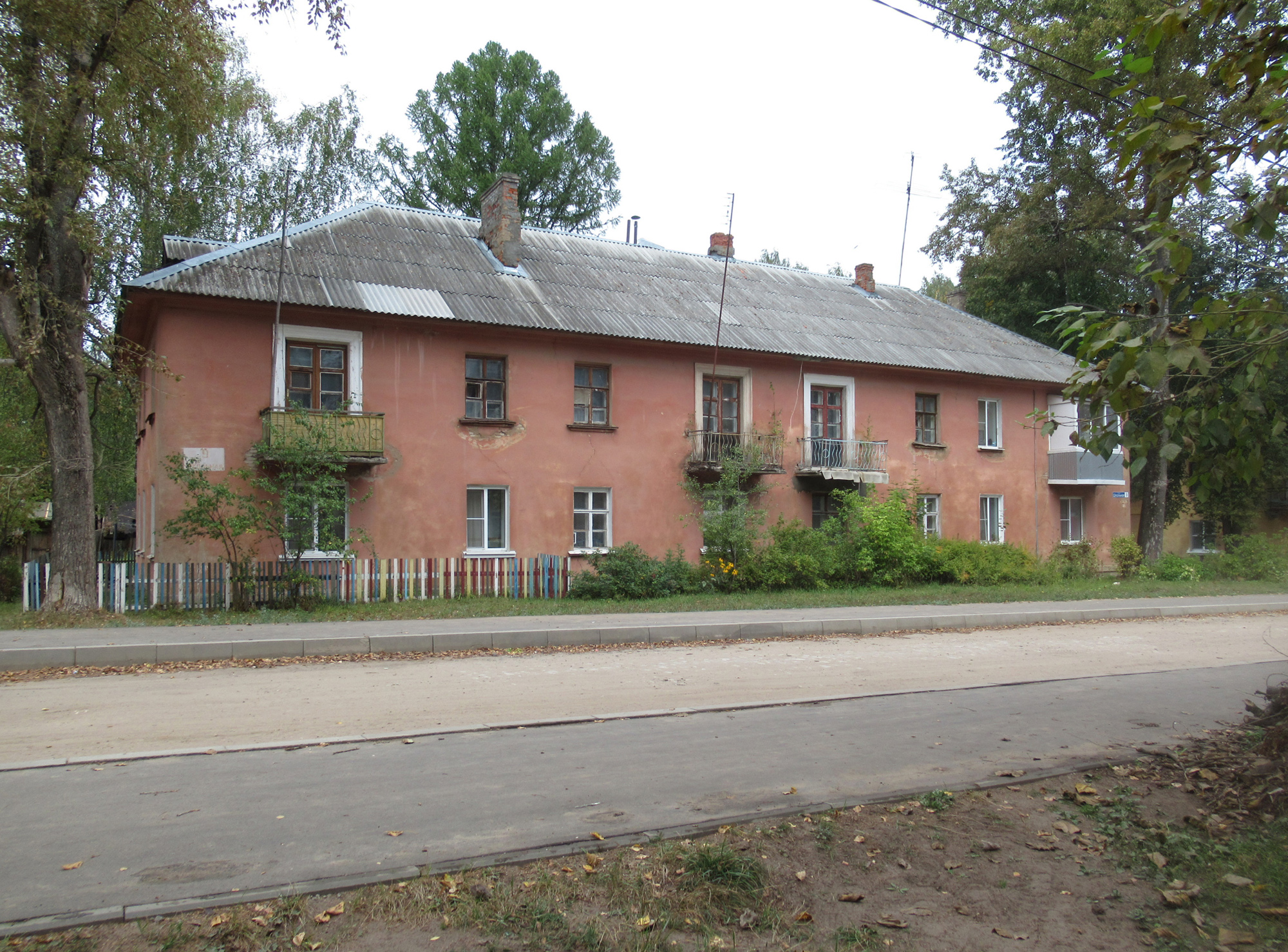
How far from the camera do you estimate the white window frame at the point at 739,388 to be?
2220 cm

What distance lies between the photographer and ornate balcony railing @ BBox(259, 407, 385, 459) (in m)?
16.4

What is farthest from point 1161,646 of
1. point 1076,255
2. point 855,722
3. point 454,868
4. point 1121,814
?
point 1076,255

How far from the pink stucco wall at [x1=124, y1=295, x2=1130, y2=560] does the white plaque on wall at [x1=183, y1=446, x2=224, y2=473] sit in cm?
10

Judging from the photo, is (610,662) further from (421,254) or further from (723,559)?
(421,254)

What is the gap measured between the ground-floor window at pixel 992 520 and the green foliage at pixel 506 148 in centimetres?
1942

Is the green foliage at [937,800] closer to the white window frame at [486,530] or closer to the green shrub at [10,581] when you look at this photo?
the white window frame at [486,530]

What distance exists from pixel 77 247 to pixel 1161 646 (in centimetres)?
1700

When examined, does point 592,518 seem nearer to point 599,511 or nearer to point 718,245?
point 599,511

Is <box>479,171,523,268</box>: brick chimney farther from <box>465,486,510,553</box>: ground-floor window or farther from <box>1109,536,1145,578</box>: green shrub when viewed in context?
<box>1109,536,1145,578</box>: green shrub

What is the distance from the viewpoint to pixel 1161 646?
1280cm

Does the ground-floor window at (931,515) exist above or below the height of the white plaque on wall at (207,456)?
below

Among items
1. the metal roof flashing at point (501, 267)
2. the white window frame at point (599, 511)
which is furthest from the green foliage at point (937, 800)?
the metal roof flashing at point (501, 267)

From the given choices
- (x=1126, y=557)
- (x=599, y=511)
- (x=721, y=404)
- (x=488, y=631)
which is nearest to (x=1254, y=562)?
(x=1126, y=557)

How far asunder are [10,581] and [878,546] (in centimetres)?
1937
